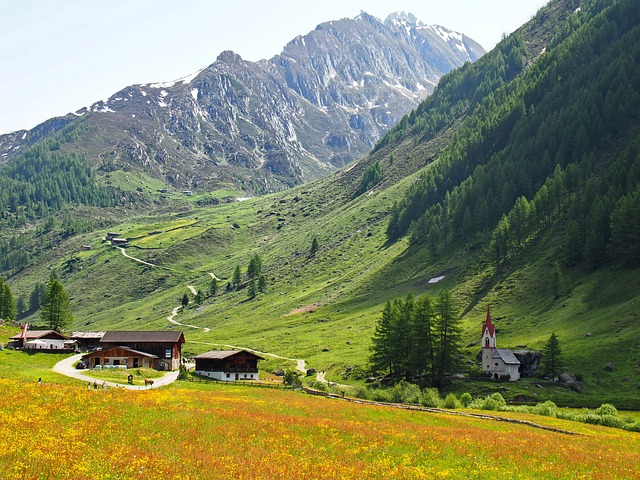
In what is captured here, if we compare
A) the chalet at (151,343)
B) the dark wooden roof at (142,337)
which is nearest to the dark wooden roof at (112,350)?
the chalet at (151,343)

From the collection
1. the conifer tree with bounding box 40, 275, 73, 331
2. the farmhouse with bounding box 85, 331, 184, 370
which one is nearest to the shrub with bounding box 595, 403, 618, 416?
the farmhouse with bounding box 85, 331, 184, 370

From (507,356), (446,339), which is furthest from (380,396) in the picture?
(507,356)

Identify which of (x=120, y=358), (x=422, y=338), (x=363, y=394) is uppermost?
(x=422, y=338)

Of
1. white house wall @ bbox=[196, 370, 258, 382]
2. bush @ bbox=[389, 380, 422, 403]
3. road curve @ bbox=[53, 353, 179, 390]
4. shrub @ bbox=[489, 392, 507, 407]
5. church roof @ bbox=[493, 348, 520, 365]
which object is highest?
road curve @ bbox=[53, 353, 179, 390]

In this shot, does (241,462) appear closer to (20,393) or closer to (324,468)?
(324,468)

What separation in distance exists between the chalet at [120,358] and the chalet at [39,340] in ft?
41.5

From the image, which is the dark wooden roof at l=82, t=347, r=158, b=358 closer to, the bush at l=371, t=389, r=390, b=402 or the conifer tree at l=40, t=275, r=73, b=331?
the conifer tree at l=40, t=275, r=73, b=331

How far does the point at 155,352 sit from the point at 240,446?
84.0 metres

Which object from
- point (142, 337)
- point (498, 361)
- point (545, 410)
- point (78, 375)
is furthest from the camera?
point (142, 337)

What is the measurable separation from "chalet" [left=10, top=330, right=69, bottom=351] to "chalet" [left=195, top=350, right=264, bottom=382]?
27.2 metres

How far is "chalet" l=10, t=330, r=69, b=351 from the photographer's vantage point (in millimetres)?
97688

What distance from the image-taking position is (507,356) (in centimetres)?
9988

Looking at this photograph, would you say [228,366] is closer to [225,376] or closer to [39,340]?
[225,376]

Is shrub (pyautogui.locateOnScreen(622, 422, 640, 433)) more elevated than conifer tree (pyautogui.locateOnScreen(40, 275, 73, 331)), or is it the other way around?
conifer tree (pyautogui.locateOnScreen(40, 275, 73, 331))
